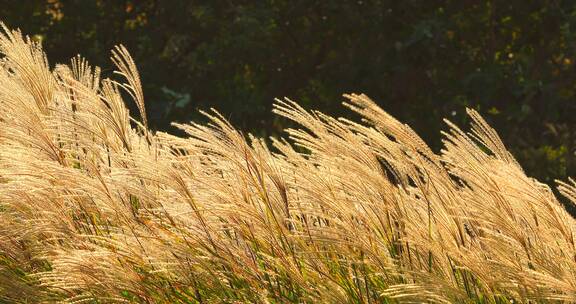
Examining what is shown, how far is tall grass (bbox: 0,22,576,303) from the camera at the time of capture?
9.29 ft

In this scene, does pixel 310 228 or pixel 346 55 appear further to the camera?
pixel 346 55

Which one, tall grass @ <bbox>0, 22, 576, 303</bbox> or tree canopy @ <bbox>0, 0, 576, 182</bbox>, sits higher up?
tree canopy @ <bbox>0, 0, 576, 182</bbox>

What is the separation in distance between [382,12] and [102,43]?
248 centimetres

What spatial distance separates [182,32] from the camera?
8688mm

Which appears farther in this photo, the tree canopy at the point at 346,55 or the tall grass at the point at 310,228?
the tree canopy at the point at 346,55

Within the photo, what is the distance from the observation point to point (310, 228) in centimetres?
293

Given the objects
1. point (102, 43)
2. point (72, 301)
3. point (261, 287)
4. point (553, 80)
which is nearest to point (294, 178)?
point (261, 287)

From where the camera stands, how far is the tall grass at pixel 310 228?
283cm

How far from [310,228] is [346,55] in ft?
18.4

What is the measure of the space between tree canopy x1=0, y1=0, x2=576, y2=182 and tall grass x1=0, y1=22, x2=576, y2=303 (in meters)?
4.82

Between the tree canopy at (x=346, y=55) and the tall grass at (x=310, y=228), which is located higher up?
the tree canopy at (x=346, y=55)

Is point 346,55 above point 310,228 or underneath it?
above

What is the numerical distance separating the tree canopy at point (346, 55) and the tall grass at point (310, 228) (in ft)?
15.8

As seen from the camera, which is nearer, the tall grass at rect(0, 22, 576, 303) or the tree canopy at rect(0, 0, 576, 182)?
the tall grass at rect(0, 22, 576, 303)
